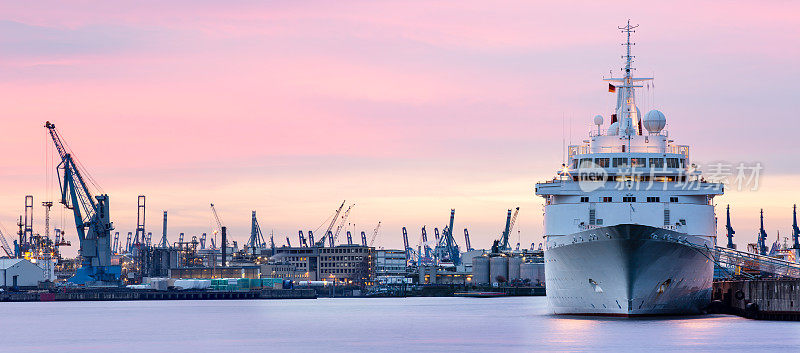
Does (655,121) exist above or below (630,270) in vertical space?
above

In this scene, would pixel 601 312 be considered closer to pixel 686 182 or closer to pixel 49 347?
pixel 686 182

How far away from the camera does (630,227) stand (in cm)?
5566

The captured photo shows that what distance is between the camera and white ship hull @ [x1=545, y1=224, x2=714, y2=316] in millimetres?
56281

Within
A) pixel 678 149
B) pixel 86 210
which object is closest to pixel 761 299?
pixel 678 149

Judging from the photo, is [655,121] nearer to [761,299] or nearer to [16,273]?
[761,299]

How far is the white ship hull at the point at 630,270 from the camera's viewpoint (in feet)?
185

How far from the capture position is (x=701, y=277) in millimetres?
61125

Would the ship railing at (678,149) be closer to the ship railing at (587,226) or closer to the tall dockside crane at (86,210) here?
the ship railing at (587,226)

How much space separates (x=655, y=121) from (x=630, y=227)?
13680 millimetres

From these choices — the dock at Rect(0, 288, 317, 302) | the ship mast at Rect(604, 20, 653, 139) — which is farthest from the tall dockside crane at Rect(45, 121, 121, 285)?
the ship mast at Rect(604, 20, 653, 139)

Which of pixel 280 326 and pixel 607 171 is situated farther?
pixel 280 326

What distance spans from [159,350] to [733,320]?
3353 cm

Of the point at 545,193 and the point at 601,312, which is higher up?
the point at 545,193

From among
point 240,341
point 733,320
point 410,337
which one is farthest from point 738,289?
point 240,341
